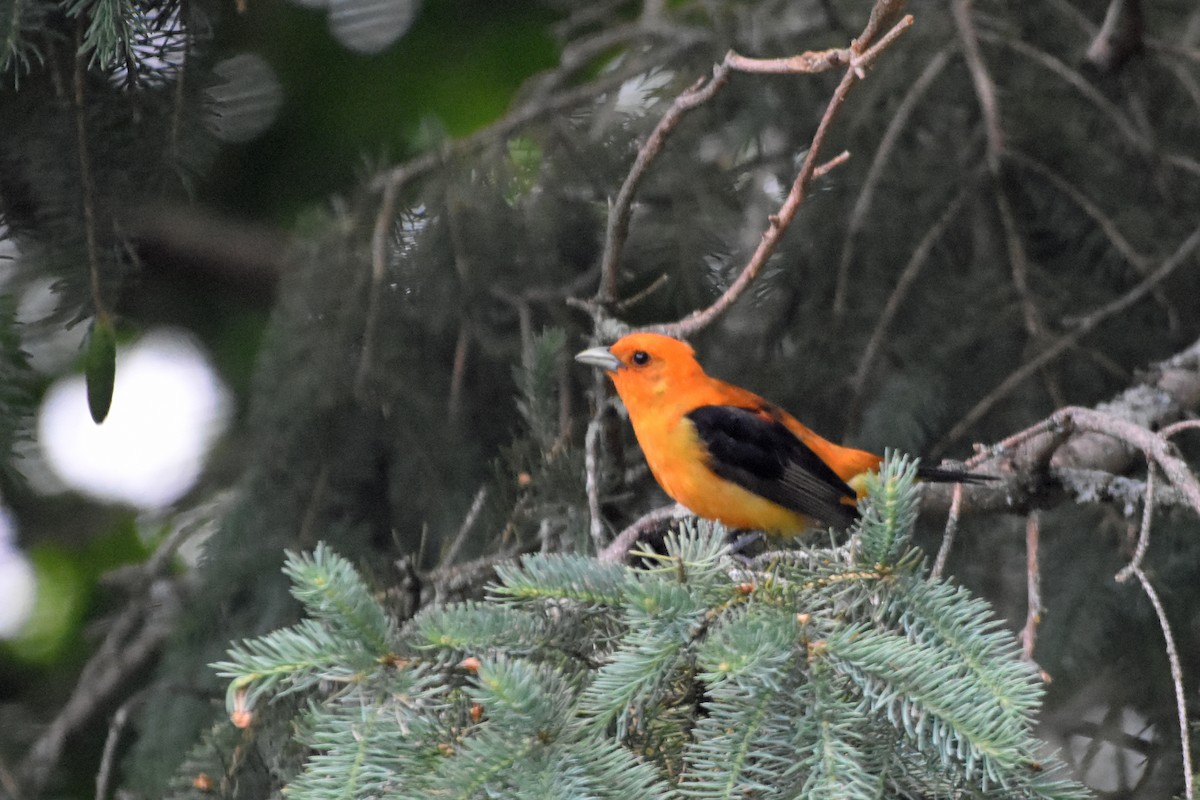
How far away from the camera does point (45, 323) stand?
246cm

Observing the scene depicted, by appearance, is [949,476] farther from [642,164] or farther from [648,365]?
[648,365]

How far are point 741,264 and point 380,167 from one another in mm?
1068

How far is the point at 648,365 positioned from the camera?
10.6 ft

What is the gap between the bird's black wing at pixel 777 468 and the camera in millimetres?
2996

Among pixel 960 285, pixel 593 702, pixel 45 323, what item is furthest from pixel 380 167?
pixel 593 702

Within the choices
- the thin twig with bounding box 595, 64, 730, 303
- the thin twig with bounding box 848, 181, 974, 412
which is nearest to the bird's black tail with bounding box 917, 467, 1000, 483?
the thin twig with bounding box 848, 181, 974, 412

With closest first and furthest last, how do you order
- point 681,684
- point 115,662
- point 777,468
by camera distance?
point 681,684 → point 777,468 → point 115,662

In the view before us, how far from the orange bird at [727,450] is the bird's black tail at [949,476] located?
0.38 m

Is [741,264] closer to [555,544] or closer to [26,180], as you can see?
[555,544]

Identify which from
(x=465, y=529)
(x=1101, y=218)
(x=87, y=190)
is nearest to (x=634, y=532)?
(x=465, y=529)

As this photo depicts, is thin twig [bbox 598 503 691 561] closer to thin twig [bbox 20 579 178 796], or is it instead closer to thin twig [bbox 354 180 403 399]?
thin twig [bbox 354 180 403 399]

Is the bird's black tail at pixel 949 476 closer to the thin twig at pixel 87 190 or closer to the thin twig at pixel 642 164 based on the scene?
the thin twig at pixel 642 164

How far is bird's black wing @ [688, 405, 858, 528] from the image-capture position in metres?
3.00

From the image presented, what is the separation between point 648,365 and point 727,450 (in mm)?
362
